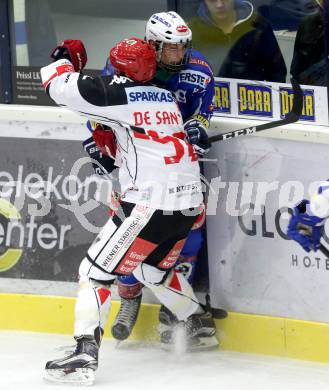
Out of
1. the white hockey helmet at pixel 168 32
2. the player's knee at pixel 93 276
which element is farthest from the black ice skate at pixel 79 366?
the white hockey helmet at pixel 168 32

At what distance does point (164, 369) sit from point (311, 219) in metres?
1.22

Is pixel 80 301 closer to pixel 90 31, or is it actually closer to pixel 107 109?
pixel 107 109

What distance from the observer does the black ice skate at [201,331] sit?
562 centimetres

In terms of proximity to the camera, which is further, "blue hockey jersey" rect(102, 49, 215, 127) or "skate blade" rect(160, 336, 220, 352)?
"skate blade" rect(160, 336, 220, 352)

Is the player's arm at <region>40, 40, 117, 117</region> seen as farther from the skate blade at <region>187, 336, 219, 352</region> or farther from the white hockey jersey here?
the skate blade at <region>187, 336, 219, 352</region>

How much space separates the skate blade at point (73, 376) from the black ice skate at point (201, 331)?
0.65 m

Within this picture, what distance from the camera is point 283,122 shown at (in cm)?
→ 523

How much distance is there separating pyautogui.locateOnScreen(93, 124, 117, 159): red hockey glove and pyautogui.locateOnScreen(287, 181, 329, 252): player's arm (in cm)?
106

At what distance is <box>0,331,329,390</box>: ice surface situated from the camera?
516 centimetres

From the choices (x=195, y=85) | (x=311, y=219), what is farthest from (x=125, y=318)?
(x=311, y=219)

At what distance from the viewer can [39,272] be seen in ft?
20.0

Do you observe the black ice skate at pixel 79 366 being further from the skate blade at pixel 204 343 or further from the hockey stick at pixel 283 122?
the hockey stick at pixel 283 122

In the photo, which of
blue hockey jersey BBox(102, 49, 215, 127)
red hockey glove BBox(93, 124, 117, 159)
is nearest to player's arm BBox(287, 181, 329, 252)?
blue hockey jersey BBox(102, 49, 215, 127)

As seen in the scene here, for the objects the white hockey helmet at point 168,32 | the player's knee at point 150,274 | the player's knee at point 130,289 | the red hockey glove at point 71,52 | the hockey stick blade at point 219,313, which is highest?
the white hockey helmet at point 168,32
